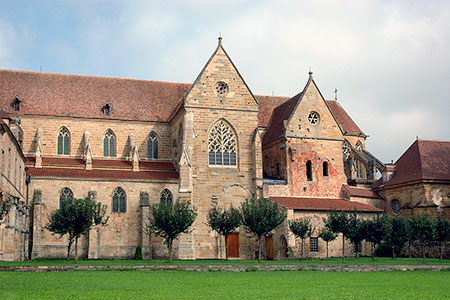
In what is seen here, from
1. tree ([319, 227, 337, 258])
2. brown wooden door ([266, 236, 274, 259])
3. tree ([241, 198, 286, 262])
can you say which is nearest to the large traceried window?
brown wooden door ([266, 236, 274, 259])

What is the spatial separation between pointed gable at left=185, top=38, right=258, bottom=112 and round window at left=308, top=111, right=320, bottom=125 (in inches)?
223

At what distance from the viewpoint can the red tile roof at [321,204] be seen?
48656 millimetres

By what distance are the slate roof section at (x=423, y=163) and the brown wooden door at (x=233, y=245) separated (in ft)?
51.7

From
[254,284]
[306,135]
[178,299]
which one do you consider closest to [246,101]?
[306,135]

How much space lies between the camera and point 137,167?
166 feet

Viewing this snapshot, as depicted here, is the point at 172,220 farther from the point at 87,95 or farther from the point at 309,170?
the point at 87,95

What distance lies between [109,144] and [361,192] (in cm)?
2362

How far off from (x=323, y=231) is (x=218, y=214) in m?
8.32

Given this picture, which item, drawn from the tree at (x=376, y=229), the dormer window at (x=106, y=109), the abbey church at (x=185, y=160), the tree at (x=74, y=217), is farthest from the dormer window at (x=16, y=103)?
the tree at (x=376, y=229)

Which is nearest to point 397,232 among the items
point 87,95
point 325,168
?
point 325,168

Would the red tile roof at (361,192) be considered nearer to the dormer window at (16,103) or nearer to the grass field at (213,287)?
the grass field at (213,287)

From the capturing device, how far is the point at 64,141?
2026 inches

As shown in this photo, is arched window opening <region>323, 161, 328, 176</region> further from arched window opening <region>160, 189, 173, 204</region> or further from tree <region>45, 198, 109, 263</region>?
tree <region>45, 198, 109, 263</region>

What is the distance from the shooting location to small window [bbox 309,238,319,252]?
48.5 metres
